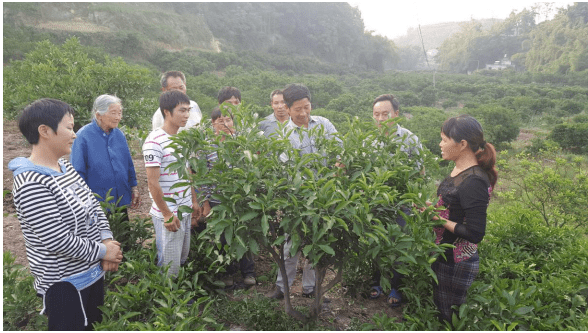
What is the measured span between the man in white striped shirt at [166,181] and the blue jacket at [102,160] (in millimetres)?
562

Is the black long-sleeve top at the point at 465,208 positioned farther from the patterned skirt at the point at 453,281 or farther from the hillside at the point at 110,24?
the hillside at the point at 110,24

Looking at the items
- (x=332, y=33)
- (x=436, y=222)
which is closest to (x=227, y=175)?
(x=436, y=222)

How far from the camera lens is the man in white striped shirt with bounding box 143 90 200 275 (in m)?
2.59

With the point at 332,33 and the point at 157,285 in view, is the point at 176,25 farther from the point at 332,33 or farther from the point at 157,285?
the point at 157,285

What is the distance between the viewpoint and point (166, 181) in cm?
273

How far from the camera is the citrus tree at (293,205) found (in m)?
2.06

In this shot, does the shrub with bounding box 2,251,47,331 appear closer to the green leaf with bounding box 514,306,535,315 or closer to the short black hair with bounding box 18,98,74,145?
the short black hair with bounding box 18,98,74,145

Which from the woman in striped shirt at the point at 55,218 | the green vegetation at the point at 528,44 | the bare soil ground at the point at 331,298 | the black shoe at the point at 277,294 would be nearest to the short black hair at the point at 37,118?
the woman in striped shirt at the point at 55,218

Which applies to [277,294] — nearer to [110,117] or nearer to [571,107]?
[110,117]

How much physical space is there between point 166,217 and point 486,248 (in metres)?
2.57

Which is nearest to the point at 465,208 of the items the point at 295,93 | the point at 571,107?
the point at 295,93

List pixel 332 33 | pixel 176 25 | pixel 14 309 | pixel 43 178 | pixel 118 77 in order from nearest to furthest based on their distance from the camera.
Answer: pixel 43 178 < pixel 14 309 < pixel 118 77 < pixel 176 25 < pixel 332 33

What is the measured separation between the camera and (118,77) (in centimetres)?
634

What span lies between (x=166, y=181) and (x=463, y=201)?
6.24 feet
